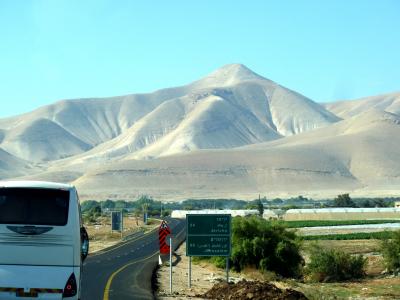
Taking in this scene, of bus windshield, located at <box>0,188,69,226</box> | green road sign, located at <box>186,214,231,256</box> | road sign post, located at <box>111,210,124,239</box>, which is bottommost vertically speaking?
road sign post, located at <box>111,210,124,239</box>

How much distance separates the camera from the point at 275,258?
31.5 m

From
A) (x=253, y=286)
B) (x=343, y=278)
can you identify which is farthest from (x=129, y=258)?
(x=253, y=286)

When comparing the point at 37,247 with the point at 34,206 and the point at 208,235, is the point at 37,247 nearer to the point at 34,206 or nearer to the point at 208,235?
the point at 34,206

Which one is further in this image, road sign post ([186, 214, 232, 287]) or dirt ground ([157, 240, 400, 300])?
road sign post ([186, 214, 232, 287])

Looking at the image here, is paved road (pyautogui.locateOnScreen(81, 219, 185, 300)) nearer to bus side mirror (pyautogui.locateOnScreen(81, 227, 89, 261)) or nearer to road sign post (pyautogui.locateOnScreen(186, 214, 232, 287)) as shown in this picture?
road sign post (pyautogui.locateOnScreen(186, 214, 232, 287))

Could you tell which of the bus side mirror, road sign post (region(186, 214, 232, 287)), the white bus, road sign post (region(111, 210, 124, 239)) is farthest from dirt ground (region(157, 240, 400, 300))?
road sign post (region(111, 210, 124, 239))

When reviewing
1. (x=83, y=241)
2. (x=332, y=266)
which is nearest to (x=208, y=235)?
(x=83, y=241)

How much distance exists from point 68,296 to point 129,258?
89.9ft

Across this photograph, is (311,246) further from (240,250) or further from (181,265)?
(181,265)

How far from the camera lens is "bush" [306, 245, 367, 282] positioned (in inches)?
1239

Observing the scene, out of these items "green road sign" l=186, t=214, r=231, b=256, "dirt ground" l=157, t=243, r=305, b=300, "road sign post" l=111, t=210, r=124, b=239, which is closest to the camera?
"dirt ground" l=157, t=243, r=305, b=300

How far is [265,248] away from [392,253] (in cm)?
592

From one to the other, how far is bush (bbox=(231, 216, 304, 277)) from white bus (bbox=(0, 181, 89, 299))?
18867 mm

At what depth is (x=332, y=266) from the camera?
31.6m
